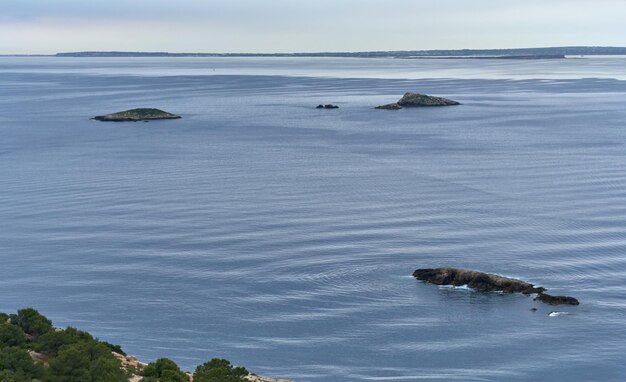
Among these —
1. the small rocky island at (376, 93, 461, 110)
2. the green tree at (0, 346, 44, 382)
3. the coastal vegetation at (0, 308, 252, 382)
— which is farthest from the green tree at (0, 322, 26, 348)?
the small rocky island at (376, 93, 461, 110)

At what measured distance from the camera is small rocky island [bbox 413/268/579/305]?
49000 millimetres

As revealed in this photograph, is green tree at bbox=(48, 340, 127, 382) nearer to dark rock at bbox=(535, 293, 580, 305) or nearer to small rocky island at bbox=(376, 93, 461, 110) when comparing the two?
dark rock at bbox=(535, 293, 580, 305)

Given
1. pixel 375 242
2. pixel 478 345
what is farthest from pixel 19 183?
pixel 478 345

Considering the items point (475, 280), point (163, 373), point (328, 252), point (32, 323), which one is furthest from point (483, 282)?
point (32, 323)

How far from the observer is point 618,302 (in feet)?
161

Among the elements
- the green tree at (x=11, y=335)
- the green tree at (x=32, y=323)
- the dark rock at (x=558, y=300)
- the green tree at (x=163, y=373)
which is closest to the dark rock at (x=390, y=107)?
the dark rock at (x=558, y=300)

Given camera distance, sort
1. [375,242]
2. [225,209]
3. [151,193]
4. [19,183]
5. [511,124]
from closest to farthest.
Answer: [375,242], [225,209], [151,193], [19,183], [511,124]

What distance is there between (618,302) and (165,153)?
73.3 m

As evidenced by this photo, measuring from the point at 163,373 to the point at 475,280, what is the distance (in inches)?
985

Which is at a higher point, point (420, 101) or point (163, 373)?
point (420, 101)

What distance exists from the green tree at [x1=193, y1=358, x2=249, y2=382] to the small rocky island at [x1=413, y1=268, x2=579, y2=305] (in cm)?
2147

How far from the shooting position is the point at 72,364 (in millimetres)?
31109

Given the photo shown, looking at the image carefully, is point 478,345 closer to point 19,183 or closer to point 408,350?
point 408,350

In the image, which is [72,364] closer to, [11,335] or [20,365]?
[20,365]
